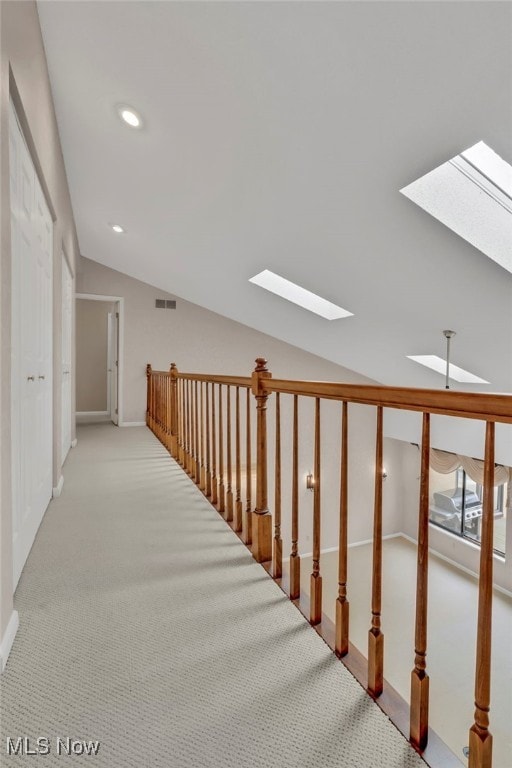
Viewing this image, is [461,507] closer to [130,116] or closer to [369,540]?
[369,540]

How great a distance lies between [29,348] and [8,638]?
1.20 metres

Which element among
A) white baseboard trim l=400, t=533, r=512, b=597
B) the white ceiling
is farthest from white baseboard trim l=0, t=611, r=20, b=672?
white baseboard trim l=400, t=533, r=512, b=597

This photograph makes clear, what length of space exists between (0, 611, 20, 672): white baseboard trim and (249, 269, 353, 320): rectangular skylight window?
411cm

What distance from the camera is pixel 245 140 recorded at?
2.52m

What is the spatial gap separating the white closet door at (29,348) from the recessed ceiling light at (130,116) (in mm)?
829

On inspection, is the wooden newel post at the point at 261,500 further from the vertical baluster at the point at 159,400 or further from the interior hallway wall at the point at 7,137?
the vertical baluster at the point at 159,400

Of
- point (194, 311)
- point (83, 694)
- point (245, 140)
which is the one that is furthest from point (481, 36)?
Result: point (194, 311)

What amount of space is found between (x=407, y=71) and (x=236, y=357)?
5.63 metres

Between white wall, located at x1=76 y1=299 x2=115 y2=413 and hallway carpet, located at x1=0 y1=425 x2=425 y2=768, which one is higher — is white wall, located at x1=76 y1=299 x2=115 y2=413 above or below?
above

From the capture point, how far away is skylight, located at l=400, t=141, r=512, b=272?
8.16 feet

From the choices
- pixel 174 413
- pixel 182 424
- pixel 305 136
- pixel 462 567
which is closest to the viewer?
pixel 305 136

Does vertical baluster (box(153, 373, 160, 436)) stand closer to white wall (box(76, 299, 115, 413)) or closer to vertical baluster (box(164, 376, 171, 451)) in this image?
vertical baluster (box(164, 376, 171, 451))

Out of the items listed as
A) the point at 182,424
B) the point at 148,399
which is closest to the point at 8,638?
the point at 182,424

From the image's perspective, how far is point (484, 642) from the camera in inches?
32.0
